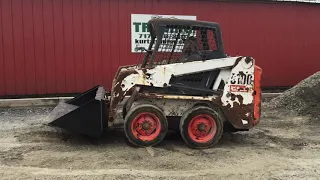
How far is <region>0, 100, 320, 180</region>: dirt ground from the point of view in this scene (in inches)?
192

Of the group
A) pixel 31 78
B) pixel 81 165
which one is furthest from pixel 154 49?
pixel 31 78

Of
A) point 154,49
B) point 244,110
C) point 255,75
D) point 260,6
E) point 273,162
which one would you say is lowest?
point 273,162

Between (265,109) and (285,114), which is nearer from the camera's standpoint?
(285,114)

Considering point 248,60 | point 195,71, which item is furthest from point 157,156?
point 248,60

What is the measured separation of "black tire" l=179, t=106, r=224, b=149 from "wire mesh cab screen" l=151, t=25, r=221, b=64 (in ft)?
2.94

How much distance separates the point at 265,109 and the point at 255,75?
3.56 m

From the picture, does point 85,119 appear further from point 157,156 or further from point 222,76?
point 222,76

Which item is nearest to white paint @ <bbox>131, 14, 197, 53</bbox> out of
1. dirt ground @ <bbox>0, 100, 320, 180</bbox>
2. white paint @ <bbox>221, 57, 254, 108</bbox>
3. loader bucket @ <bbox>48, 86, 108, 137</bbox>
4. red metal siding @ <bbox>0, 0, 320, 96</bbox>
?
red metal siding @ <bbox>0, 0, 320, 96</bbox>

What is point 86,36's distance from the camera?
410 inches

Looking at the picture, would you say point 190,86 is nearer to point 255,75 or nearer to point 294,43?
point 255,75

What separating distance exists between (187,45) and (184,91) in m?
0.79

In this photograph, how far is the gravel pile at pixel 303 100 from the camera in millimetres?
8828

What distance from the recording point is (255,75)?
6.29 meters

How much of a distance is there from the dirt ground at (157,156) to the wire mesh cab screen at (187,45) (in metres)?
1.48
